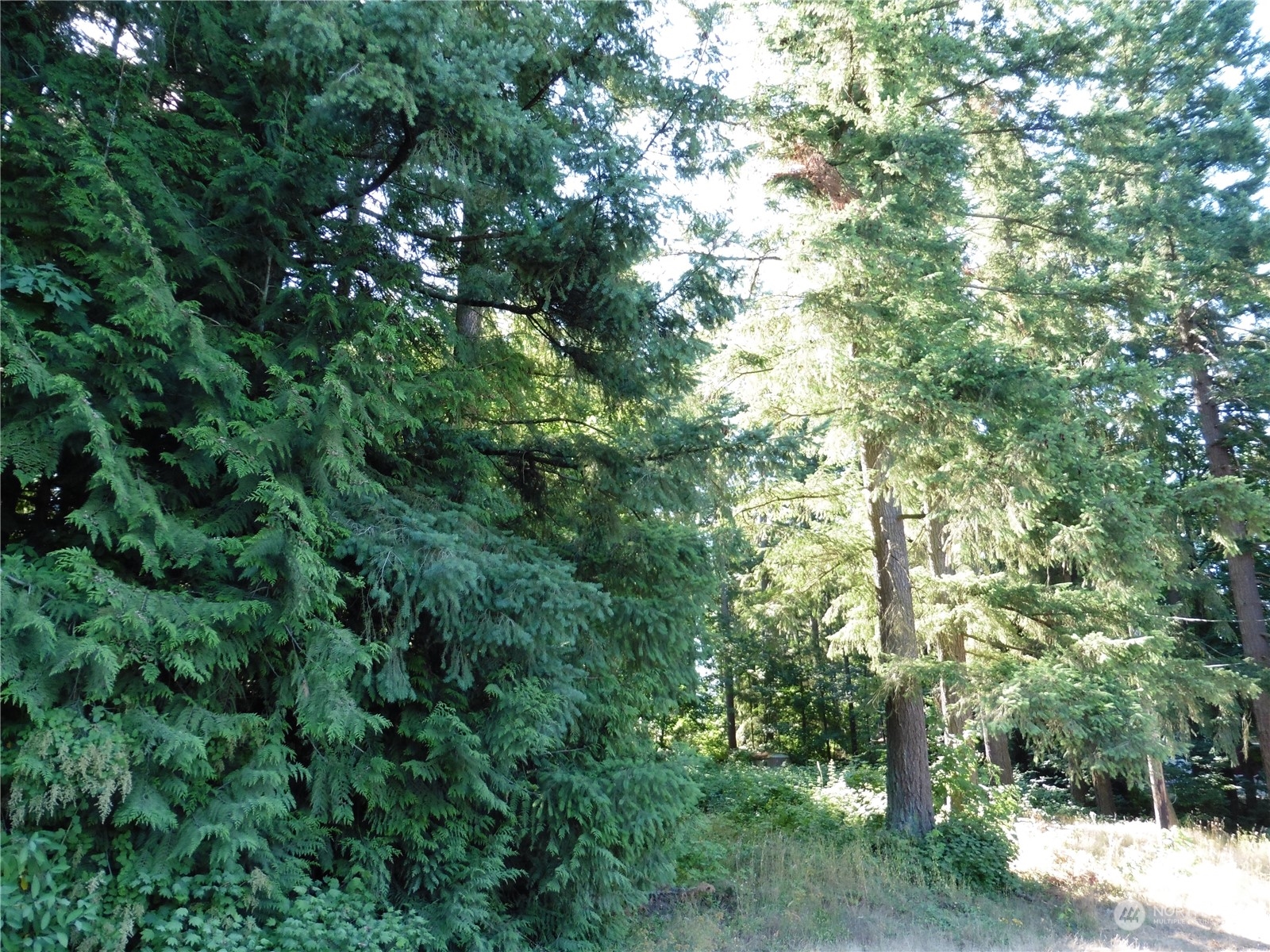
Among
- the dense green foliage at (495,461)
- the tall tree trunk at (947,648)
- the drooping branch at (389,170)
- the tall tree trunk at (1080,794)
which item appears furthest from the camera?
the tall tree trunk at (1080,794)

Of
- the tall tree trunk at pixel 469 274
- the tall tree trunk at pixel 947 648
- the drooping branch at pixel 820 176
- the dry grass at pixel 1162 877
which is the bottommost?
the dry grass at pixel 1162 877

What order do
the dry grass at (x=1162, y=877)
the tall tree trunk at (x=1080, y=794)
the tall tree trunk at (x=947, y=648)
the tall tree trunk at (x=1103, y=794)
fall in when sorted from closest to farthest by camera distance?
the dry grass at (x=1162, y=877), the tall tree trunk at (x=947, y=648), the tall tree trunk at (x=1080, y=794), the tall tree trunk at (x=1103, y=794)

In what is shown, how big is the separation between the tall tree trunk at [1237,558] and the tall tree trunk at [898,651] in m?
7.19

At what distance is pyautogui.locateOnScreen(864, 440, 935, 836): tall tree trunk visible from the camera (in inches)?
374

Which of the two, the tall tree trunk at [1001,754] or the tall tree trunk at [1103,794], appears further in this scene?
the tall tree trunk at [1103,794]

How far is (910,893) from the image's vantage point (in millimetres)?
8109

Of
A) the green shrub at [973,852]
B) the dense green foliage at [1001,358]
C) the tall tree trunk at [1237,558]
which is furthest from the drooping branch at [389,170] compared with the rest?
the tall tree trunk at [1237,558]

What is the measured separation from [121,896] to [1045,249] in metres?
14.6

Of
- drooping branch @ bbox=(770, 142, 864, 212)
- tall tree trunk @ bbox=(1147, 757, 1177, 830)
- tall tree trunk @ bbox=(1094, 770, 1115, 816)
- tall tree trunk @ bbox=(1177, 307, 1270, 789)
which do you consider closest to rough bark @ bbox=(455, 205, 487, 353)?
drooping branch @ bbox=(770, 142, 864, 212)

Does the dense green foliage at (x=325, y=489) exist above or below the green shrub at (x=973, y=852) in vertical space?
above

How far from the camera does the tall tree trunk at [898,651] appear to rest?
949cm

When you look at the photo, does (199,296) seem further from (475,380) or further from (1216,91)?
(1216,91)

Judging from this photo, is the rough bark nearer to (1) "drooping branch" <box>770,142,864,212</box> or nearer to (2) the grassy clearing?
(2) the grassy clearing

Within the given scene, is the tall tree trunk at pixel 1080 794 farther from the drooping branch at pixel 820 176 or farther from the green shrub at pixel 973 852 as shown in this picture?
the drooping branch at pixel 820 176
